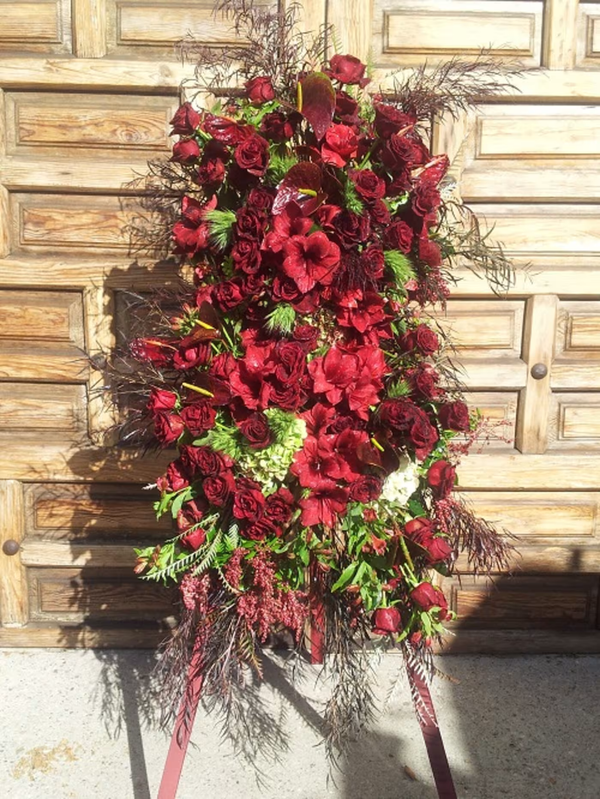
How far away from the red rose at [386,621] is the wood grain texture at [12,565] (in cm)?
164

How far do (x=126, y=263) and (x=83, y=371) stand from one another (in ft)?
1.42

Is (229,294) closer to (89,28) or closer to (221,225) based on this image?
(221,225)

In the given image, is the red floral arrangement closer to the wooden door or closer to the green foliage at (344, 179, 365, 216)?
the green foliage at (344, 179, 365, 216)

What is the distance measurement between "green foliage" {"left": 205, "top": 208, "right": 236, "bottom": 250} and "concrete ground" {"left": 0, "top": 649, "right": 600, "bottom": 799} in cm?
144

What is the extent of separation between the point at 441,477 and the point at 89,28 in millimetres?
1978

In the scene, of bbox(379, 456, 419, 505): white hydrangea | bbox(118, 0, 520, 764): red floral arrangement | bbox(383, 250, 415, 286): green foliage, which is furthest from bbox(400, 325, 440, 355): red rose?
bbox(379, 456, 419, 505): white hydrangea

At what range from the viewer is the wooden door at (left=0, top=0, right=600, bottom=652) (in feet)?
8.38

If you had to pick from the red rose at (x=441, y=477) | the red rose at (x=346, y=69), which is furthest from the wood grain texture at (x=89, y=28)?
the red rose at (x=441, y=477)

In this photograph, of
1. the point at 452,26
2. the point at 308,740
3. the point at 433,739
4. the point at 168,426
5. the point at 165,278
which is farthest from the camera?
the point at 165,278

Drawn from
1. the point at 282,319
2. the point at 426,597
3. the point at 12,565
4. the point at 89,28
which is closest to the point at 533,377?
the point at 426,597

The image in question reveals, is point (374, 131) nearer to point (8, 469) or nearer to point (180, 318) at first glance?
point (180, 318)

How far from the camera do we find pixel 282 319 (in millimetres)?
1726

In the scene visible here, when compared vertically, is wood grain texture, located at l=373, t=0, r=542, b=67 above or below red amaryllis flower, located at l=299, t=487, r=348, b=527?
above

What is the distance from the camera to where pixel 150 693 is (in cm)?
261
